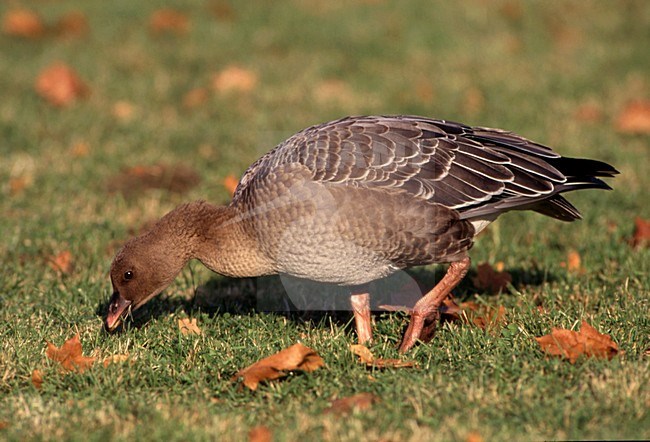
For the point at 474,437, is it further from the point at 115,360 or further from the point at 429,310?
the point at 115,360

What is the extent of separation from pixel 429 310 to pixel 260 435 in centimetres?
156

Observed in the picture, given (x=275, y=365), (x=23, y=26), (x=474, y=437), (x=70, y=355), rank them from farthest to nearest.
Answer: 1. (x=23, y=26)
2. (x=70, y=355)
3. (x=275, y=365)
4. (x=474, y=437)

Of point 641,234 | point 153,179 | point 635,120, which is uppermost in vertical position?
point 635,120

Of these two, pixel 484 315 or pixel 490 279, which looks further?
pixel 490 279

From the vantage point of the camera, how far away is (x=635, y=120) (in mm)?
A: 9086

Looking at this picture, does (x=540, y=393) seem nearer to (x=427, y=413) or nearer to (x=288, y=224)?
(x=427, y=413)

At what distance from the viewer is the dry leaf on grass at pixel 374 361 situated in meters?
4.54

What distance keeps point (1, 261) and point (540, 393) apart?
3.93 metres

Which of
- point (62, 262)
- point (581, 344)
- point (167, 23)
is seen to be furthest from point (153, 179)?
point (167, 23)

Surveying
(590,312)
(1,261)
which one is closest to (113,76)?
(1,261)

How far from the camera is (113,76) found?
1021cm

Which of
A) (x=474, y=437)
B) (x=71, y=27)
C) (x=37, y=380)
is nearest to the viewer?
(x=474, y=437)

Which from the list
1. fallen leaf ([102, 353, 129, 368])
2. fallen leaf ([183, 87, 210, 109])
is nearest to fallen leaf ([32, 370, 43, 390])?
fallen leaf ([102, 353, 129, 368])

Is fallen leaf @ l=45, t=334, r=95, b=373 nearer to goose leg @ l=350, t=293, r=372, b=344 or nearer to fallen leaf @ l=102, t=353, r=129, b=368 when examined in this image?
fallen leaf @ l=102, t=353, r=129, b=368
